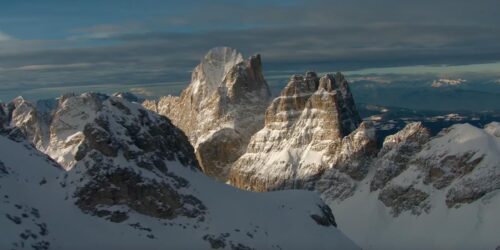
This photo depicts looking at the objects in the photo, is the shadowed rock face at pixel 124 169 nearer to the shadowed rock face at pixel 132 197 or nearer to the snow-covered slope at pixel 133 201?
the shadowed rock face at pixel 132 197

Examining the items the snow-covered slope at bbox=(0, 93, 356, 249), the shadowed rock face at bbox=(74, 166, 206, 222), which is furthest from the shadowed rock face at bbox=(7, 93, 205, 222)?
the snow-covered slope at bbox=(0, 93, 356, 249)

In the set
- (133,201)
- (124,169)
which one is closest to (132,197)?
(133,201)

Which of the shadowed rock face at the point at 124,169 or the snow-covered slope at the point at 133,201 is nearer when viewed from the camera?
the snow-covered slope at the point at 133,201

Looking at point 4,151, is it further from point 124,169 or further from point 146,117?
point 146,117

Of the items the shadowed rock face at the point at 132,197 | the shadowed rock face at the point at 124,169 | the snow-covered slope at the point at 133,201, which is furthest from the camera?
the shadowed rock face at the point at 124,169

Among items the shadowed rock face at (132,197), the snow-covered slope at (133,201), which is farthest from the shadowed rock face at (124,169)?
the snow-covered slope at (133,201)

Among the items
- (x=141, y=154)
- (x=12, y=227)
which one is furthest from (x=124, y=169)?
(x=12, y=227)

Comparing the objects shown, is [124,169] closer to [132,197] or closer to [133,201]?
[132,197]

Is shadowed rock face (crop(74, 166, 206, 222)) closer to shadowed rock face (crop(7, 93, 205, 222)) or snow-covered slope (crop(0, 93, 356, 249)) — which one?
shadowed rock face (crop(7, 93, 205, 222))
